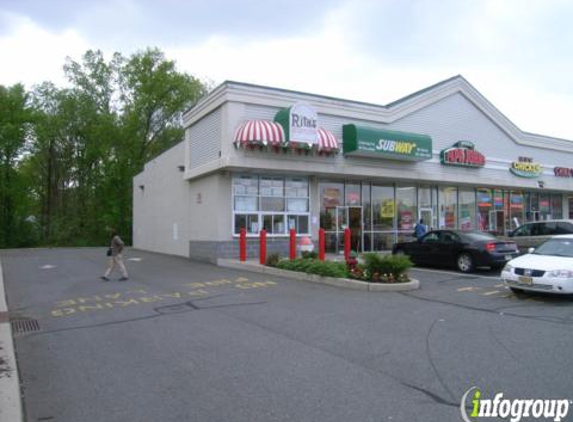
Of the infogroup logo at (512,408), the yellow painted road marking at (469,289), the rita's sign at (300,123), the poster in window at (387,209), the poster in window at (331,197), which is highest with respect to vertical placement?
the rita's sign at (300,123)

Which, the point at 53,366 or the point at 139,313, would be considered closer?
the point at 53,366

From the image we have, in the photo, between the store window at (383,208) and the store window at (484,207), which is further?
the store window at (484,207)

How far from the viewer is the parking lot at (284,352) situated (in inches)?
185

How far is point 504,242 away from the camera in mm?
15164

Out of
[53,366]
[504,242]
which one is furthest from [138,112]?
[53,366]

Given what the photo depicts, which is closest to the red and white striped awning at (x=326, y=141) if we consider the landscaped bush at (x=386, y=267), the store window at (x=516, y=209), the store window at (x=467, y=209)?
the landscaped bush at (x=386, y=267)

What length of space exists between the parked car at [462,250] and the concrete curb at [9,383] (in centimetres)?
1271

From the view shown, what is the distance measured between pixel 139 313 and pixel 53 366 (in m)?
3.35

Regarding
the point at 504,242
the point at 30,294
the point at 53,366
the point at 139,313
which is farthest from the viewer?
the point at 504,242

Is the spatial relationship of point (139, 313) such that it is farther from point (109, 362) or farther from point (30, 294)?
point (30, 294)

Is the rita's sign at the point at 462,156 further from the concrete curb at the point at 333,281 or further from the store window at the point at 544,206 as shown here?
the concrete curb at the point at 333,281

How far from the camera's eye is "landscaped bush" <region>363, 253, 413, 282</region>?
12.3 m

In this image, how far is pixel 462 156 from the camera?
24.8 meters

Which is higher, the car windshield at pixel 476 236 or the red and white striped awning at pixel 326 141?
the red and white striped awning at pixel 326 141
